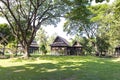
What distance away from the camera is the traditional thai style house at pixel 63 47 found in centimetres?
6301

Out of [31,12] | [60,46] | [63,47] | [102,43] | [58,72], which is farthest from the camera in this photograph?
[63,47]

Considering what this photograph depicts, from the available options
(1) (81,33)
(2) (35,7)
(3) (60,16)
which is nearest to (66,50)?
(1) (81,33)

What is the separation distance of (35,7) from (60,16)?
16.9 feet

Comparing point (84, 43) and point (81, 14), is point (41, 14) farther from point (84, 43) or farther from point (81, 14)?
point (84, 43)

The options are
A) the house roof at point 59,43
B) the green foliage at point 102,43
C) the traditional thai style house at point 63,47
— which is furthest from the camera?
the traditional thai style house at point 63,47

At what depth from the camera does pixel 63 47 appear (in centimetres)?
6369

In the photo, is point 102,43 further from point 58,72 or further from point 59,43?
point 58,72

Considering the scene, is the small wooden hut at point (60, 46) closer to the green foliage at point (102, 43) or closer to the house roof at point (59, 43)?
the house roof at point (59, 43)

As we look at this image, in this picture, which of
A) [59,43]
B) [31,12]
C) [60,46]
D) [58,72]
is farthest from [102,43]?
[58,72]

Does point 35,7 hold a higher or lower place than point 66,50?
higher

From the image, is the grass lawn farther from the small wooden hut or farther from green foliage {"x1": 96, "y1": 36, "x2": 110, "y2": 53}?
the small wooden hut

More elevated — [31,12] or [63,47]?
[31,12]

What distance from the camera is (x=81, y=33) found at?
6191 centimetres

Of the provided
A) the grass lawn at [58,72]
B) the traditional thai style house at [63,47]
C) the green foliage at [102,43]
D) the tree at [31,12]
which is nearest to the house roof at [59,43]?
the traditional thai style house at [63,47]
